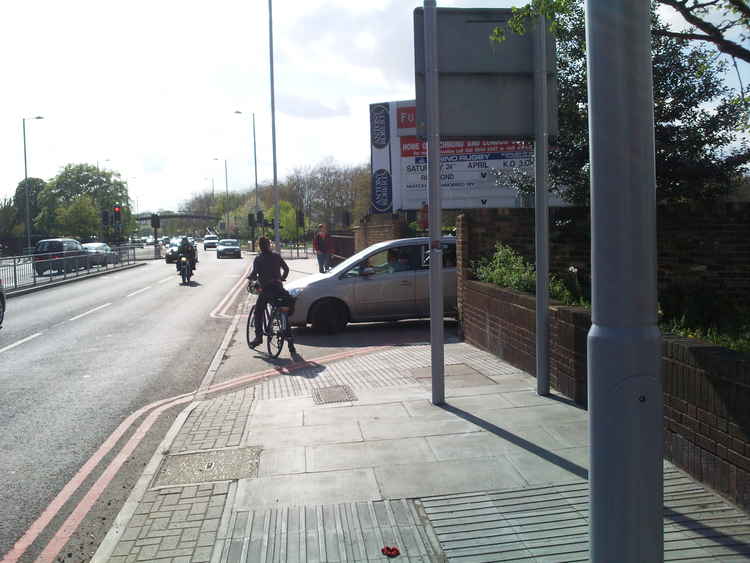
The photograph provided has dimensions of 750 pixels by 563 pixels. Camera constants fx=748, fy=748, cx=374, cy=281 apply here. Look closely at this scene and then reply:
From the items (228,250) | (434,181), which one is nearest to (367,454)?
(434,181)

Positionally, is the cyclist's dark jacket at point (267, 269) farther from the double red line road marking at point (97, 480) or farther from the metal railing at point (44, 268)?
the metal railing at point (44, 268)

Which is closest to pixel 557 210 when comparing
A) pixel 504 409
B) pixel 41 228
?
Result: pixel 504 409

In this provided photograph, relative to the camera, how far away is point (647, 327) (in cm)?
252

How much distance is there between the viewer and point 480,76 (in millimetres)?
7188

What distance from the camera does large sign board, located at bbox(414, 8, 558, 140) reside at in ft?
23.4

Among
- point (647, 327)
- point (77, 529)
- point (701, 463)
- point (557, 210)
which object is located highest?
point (557, 210)

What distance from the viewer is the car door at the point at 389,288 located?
43.4 ft

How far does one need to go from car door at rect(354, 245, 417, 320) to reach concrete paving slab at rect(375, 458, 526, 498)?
26.0 ft

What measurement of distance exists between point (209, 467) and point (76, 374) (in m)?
5.40

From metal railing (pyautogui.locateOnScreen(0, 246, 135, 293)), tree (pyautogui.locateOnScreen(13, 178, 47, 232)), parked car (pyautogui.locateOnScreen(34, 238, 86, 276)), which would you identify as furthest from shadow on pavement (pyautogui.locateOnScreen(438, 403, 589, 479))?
tree (pyautogui.locateOnScreen(13, 178, 47, 232))

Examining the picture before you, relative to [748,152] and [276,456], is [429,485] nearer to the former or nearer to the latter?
[276,456]

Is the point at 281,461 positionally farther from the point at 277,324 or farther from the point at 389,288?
the point at 389,288

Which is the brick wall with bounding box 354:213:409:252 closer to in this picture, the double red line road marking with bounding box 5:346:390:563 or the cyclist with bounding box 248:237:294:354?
the cyclist with bounding box 248:237:294:354

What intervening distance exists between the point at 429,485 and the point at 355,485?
1.62 feet
